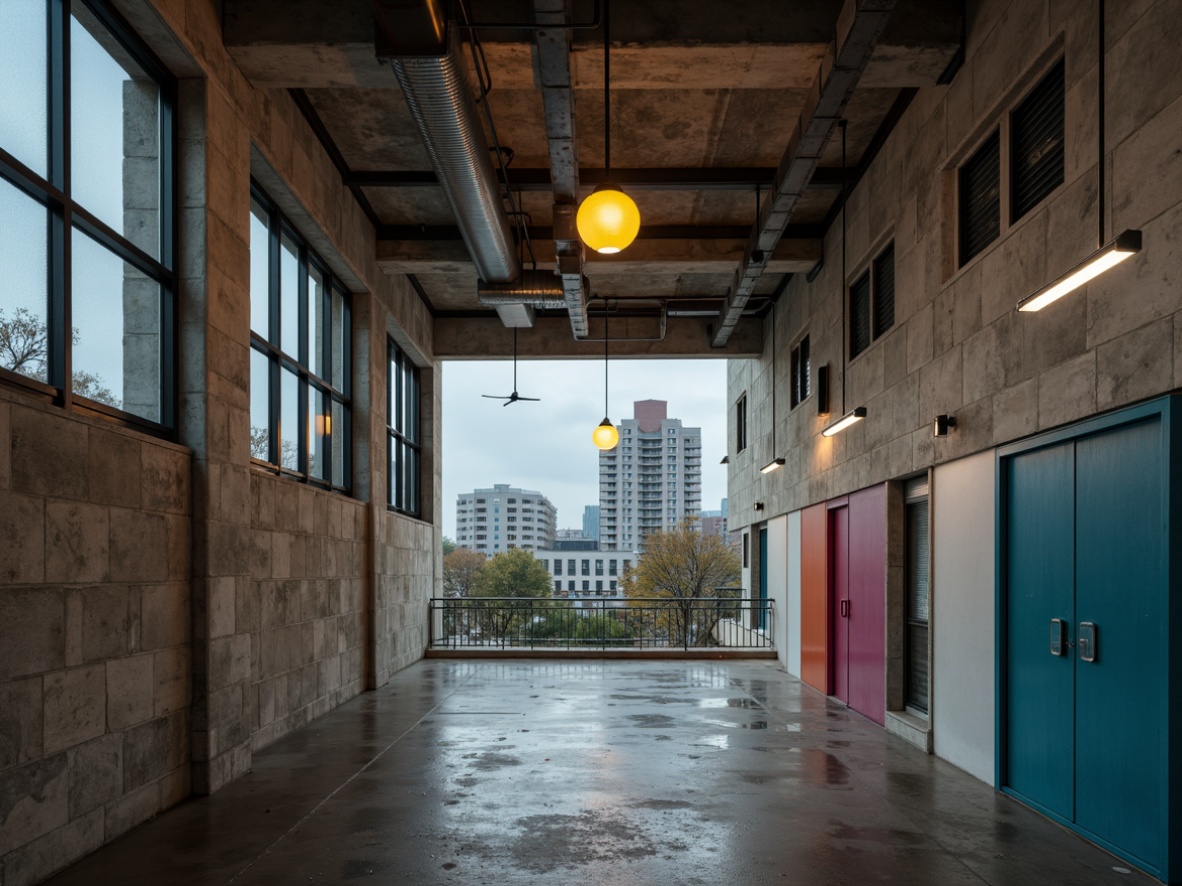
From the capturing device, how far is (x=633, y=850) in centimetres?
479

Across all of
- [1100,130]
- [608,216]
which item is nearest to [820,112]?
[1100,130]

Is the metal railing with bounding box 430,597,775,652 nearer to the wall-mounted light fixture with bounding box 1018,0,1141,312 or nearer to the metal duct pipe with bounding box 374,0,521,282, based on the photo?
the metal duct pipe with bounding box 374,0,521,282

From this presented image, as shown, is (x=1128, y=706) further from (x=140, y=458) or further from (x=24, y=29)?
Result: (x=24, y=29)

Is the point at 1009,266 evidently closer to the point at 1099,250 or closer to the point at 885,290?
the point at 1099,250

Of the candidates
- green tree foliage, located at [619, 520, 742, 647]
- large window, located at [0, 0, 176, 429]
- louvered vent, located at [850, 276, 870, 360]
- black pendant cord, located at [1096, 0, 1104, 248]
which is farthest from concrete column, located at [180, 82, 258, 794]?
green tree foliage, located at [619, 520, 742, 647]

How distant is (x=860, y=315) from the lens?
969 cm

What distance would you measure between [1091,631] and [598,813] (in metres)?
2.93

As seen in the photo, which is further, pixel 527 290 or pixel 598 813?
pixel 527 290

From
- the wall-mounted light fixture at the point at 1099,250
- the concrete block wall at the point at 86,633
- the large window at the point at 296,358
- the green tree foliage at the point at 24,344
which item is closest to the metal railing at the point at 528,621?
the large window at the point at 296,358

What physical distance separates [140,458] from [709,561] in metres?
36.1

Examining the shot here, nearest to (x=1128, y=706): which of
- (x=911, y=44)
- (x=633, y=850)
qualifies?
(x=633, y=850)

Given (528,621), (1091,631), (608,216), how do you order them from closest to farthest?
1. (1091,631)
2. (608,216)
3. (528,621)

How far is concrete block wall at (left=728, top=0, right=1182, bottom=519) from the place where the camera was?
13.9ft

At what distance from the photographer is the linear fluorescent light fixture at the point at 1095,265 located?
149 inches
